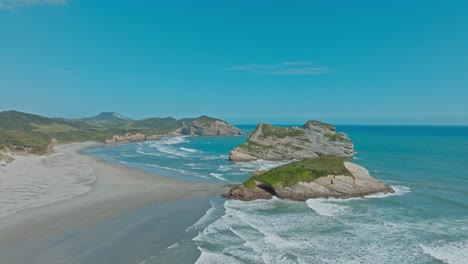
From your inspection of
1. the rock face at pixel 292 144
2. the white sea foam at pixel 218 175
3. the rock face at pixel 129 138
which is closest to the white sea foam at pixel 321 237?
the white sea foam at pixel 218 175

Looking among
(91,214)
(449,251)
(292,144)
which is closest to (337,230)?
(449,251)

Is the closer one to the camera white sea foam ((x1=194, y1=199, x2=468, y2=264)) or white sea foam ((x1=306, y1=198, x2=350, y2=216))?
white sea foam ((x1=194, y1=199, x2=468, y2=264))

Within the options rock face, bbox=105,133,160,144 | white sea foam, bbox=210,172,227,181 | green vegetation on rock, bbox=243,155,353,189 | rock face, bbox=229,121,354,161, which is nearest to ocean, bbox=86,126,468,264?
green vegetation on rock, bbox=243,155,353,189

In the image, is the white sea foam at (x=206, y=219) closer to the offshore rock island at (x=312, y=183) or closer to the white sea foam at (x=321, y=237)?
the white sea foam at (x=321, y=237)

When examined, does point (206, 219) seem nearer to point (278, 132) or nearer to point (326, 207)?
point (326, 207)

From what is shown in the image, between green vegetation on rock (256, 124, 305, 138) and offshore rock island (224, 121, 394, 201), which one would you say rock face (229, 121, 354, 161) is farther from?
offshore rock island (224, 121, 394, 201)

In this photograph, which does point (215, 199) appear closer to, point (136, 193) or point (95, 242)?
point (136, 193)
